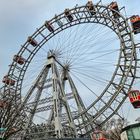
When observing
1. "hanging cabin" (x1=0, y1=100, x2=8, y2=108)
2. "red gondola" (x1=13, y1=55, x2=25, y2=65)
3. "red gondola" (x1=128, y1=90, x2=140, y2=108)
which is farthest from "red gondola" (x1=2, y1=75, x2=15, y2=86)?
"red gondola" (x1=128, y1=90, x2=140, y2=108)

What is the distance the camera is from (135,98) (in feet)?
92.5

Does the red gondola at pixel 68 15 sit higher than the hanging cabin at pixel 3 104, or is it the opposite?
the red gondola at pixel 68 15

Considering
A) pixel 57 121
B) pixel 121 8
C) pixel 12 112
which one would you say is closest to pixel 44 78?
pixel 12 112

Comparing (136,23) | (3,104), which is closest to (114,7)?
(136,23)

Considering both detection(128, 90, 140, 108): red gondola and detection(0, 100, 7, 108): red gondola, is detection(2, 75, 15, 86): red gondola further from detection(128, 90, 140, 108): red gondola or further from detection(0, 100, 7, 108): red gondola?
detection(128, 90, 140, 108): red gondola

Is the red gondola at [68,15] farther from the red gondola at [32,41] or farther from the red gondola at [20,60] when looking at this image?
the red gondola at [20,60]

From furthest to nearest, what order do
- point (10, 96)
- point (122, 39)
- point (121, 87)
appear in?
point (10, 96)
point (122, 39)
point (121, 87)

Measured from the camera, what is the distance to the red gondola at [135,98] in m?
28.0

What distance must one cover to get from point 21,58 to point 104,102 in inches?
564

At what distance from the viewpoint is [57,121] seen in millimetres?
28453

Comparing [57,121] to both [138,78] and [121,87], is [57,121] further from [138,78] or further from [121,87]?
[138,78]

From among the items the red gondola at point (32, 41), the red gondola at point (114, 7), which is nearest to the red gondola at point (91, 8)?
the red gondola at point (114, 7)

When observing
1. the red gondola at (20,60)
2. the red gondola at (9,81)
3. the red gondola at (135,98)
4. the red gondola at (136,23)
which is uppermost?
the red gondola at (20,60)

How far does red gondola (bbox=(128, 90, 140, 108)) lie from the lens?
91.7ft
